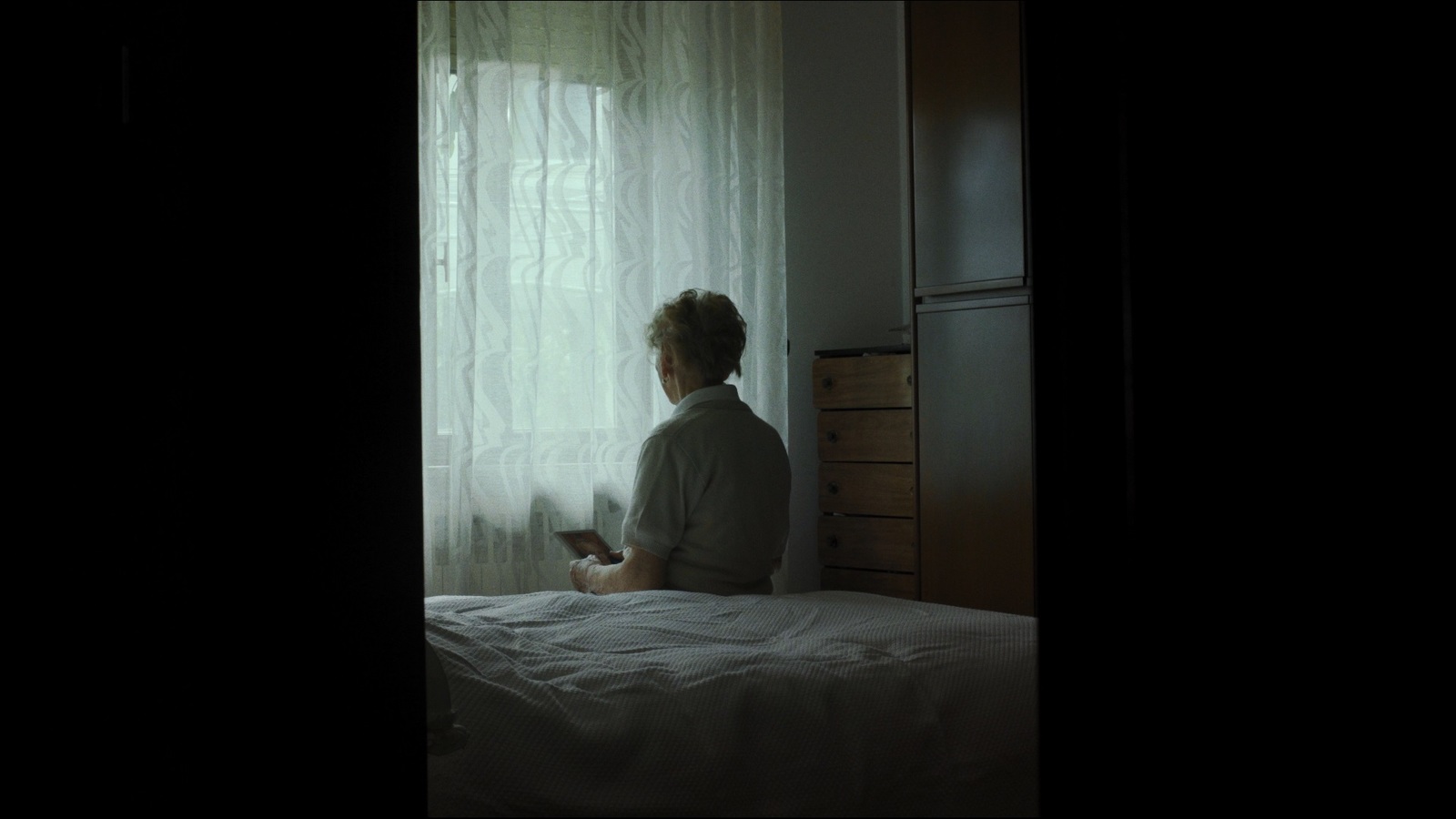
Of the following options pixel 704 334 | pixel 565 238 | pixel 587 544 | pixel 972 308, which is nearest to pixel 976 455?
pixel 972 308

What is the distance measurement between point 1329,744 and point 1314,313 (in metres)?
0.26

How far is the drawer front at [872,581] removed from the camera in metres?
2.85

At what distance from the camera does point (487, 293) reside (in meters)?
2.89

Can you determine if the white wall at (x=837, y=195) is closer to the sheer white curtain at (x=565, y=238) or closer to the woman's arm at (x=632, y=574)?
the sheer white curtain at (x=565, y=238)

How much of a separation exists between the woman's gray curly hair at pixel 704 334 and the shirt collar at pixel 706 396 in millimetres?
46

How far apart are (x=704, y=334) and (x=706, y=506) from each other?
31cm

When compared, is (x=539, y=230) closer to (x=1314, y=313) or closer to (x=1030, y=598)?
(x=1030, y=598)

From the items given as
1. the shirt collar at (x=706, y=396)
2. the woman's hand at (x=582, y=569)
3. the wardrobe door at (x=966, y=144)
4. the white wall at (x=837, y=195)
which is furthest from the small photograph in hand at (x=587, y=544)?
the white wall at (x=837, y=195)

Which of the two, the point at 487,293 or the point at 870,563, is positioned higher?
the point at 487,293

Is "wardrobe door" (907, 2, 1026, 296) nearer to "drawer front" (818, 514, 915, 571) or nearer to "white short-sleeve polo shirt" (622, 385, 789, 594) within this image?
"drawer front" (818, 514, 915, 571)

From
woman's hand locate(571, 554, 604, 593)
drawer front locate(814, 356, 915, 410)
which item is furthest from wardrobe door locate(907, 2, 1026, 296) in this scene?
woman's hand locate(571, 554, 604, 593)

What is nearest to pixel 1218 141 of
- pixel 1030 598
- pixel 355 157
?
pixel 355 157

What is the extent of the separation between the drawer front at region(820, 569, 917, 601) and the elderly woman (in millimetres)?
1118

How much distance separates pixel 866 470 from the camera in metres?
2.98
